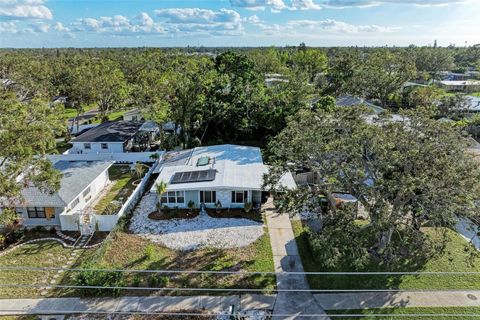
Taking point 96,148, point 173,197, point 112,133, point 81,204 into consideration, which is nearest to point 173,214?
point 173,197

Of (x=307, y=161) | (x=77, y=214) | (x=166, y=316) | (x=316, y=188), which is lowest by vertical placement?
(x=166, y=316)

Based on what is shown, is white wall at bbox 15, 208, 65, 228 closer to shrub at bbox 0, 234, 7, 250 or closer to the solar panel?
shrub at bbox 0, 234, 7, 250

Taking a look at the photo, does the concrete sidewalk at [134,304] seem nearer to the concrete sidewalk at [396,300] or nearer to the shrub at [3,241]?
the concrete sidewalk at [396,300]

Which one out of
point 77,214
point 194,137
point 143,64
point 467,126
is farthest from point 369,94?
point 77,214

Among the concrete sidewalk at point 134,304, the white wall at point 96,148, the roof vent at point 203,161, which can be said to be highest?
the roof vent at point 203,161

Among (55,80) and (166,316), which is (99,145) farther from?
(55,80)

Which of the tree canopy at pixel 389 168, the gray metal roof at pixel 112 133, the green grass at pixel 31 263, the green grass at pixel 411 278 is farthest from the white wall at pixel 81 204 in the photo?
the green grass at pixel 411 278

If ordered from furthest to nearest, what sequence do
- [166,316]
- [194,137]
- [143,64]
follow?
[143,64] < [194,137] < [166,316]

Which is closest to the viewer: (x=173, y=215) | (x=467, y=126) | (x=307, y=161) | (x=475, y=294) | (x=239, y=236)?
(x=475, y=294)
